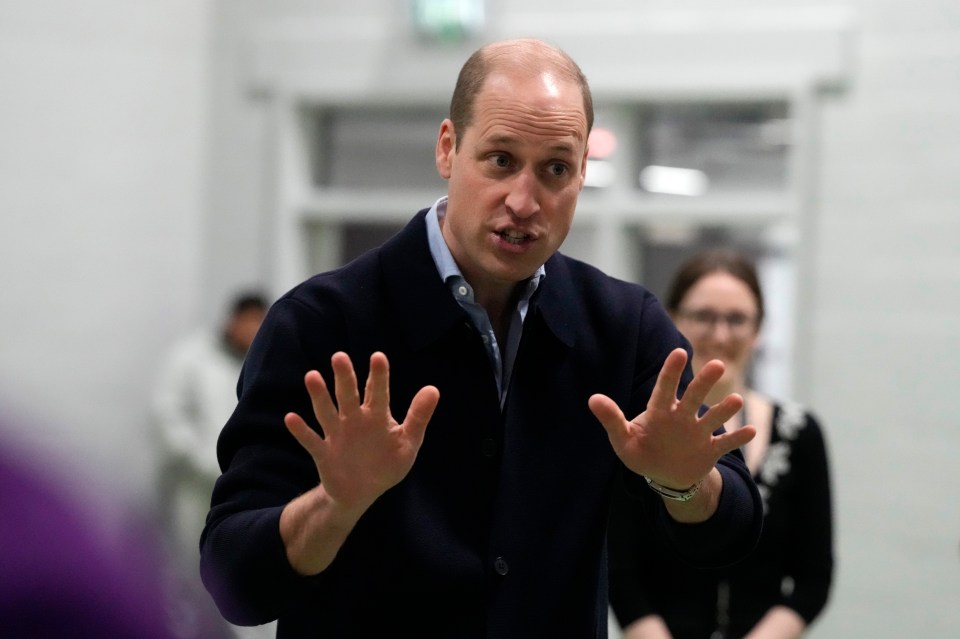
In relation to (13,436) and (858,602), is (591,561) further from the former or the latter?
(858,602)

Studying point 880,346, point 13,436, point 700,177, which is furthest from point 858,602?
point 13,436

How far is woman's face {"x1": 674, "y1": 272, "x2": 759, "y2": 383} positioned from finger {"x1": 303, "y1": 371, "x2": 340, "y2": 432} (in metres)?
1.42

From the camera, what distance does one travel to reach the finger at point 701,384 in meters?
1.32

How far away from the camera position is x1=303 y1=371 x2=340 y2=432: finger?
121 centimetres

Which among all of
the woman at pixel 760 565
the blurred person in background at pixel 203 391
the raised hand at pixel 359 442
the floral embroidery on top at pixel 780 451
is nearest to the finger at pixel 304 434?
the raised hand at pixel 359 442

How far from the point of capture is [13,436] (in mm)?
437

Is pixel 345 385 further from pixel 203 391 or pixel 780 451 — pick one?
pixel 203 391

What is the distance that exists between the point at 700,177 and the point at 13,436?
4.92 meters

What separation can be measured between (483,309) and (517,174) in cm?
16

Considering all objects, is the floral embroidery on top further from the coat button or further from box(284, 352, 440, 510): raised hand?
box(284, 352, 440, 510): raised hand

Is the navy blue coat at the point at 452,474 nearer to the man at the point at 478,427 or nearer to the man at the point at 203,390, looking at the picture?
the man at the point at 478,427

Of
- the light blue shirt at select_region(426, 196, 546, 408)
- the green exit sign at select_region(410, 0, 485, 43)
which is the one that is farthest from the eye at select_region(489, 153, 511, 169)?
the green exit sign at select_region(410, 0, 485, 43)

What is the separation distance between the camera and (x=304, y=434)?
1.23 m

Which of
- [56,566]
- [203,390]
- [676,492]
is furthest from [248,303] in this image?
[56,566]
